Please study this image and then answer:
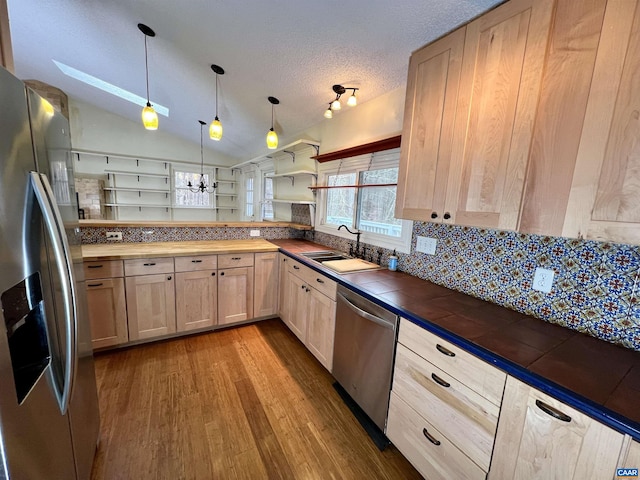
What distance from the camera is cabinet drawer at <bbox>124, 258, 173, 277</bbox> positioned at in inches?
90.3

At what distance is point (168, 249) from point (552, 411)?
2.84 m

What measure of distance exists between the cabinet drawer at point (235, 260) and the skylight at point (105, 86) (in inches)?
144

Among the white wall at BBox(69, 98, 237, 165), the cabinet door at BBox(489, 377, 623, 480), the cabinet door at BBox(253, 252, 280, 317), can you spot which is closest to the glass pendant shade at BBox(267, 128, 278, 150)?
the cabinet door at BBox(253, 252, 280, 317)

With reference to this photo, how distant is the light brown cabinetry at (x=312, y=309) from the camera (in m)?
2.10

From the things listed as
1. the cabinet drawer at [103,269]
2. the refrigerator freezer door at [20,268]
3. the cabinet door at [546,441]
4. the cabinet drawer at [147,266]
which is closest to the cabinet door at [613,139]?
the cabinet door at [546,441]

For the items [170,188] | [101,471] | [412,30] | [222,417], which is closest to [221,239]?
[222,417]

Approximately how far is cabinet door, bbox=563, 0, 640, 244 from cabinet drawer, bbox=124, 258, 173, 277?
286 cm

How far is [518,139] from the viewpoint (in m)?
1.17

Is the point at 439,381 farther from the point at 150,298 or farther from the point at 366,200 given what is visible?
the point at 150,298

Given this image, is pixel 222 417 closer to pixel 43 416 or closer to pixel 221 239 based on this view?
pixel 43 416

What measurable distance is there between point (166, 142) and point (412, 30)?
657cm

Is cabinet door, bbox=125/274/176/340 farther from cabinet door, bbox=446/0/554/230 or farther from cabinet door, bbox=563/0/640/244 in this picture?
cabinet door, bbox=563/0/640/244

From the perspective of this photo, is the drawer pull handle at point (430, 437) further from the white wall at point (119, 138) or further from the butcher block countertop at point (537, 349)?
the white wall at point (119, 138)

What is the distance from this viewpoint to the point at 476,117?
133 cm
